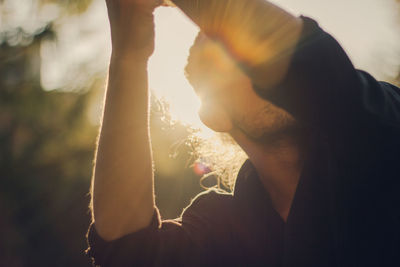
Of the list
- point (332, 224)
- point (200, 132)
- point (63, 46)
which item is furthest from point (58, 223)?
point (332, 224)

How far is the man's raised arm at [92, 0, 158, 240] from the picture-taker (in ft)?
3.43

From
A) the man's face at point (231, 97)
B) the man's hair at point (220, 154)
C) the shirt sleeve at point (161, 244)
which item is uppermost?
the man's face at point (231, 97)

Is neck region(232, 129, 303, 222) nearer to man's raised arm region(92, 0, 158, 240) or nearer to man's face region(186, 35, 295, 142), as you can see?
man's face region(186, 35, 295, 142)

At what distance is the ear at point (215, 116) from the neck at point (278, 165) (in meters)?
0.14

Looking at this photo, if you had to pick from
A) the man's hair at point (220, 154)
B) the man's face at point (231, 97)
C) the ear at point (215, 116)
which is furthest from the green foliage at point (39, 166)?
the man's face at point (231, 97)

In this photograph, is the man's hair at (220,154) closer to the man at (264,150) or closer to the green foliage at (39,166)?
the man at (264,150)

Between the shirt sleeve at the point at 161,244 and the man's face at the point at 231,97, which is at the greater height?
the man's face at the point at 231,97

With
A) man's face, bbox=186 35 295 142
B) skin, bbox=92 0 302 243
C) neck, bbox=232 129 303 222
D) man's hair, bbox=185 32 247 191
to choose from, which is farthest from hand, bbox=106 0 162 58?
man's hair, bbox=185 32 247 191

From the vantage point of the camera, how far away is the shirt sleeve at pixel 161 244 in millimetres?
A: 1069

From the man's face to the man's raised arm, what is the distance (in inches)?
9.8

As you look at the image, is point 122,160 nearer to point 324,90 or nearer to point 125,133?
point 125,133

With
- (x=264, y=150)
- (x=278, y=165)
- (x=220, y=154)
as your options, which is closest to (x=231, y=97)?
(x=264, y=150)

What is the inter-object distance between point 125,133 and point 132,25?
46 centimetres

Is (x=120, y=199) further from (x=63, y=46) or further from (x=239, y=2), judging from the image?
(x=63, y=46)
